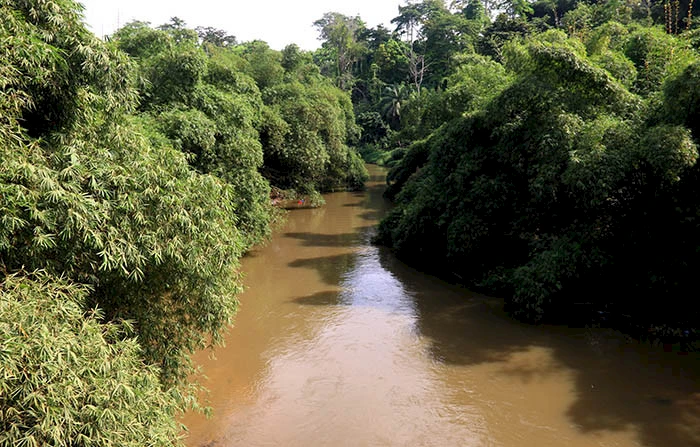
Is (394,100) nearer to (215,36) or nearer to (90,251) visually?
(215,36)

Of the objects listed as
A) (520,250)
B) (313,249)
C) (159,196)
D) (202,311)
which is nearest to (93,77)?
(159,196)

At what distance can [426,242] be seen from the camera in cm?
1493

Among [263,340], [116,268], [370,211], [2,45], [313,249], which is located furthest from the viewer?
[370,211]

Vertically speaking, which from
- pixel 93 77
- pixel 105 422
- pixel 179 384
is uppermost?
pixel 93 77

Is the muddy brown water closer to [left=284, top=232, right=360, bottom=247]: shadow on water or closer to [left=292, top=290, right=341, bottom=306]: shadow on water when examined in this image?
[left=292, top=290, right=341, bottom=306]: shadow on water

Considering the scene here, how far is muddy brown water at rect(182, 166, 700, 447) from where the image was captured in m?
7.30

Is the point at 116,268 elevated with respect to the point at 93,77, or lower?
lower

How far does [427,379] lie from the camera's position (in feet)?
29.2

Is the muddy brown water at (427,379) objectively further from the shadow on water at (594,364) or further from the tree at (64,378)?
the tree at (64,378)

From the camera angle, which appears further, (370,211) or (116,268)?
(370,211)

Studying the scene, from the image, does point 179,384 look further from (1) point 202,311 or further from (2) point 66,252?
(2) point 66,252

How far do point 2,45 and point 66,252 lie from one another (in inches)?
85.4

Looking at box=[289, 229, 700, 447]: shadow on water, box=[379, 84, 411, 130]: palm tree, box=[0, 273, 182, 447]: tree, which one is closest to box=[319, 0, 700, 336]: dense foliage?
box=[289, 229, 700, 447]: shadow on water

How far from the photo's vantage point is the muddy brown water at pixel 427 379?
7.30m
